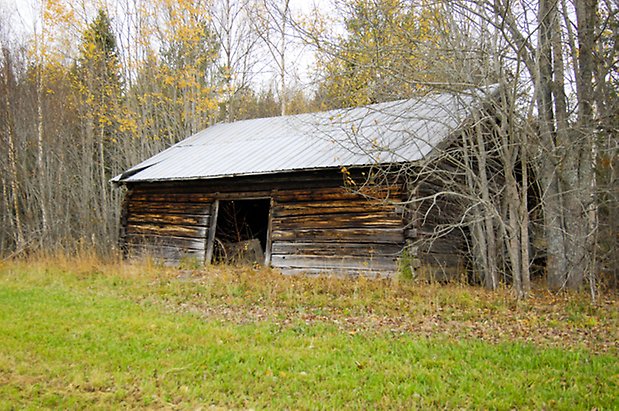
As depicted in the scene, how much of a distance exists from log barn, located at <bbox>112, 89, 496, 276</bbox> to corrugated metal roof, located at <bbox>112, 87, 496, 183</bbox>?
0.05 meters

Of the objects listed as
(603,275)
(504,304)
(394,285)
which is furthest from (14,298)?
(603,275)

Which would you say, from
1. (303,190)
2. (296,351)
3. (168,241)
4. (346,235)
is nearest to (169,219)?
(168,241)

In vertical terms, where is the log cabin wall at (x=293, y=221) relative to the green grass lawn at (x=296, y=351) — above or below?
above

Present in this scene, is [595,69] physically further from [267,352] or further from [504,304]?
[267,352]

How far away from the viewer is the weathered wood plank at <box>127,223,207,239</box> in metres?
15.2

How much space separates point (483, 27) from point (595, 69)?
4.53 metres

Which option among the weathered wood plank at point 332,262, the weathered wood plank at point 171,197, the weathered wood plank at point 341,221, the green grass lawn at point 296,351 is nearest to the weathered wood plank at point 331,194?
the weathered wood plank at point 341,221

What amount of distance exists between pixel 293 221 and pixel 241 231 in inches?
180

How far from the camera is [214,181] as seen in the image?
15.1 meters

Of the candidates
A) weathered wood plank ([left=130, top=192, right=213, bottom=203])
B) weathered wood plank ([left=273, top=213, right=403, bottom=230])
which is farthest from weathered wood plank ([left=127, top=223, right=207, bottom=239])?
weathered wood plank ([left=273, top=213, right=403, bottom=230])

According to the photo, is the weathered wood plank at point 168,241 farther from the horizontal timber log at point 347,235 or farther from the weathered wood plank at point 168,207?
the horizontal timber log at point 347,235

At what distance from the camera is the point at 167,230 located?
15945mm

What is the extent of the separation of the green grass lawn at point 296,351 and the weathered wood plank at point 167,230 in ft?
14.8

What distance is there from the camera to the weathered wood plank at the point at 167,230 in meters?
15.2
